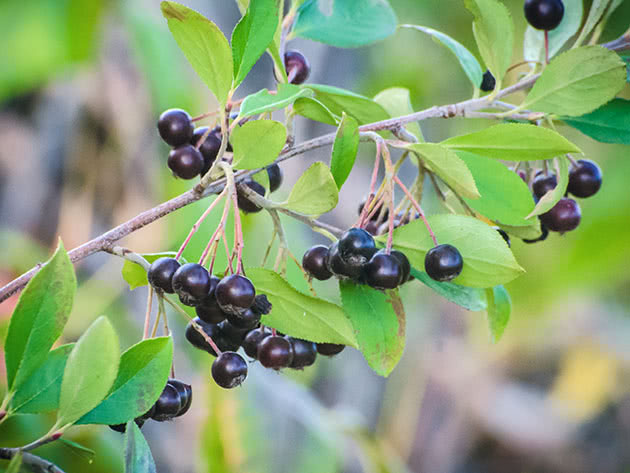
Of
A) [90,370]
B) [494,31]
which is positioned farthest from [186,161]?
[494,31]

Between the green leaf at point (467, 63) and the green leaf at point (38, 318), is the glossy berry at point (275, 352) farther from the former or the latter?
the green leaf at point (467, 63)

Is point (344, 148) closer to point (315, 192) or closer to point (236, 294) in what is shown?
point (315, 192)

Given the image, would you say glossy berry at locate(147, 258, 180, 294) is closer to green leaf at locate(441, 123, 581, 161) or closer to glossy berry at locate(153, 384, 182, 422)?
glossy berry at locate(153, 384, 182, 422)

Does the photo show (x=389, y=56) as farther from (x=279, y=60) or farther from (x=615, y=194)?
Result: (x=279, y=60)

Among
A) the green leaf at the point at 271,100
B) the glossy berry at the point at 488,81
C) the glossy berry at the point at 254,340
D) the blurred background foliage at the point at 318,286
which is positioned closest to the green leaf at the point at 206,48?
the green leaf at the point at 271,100

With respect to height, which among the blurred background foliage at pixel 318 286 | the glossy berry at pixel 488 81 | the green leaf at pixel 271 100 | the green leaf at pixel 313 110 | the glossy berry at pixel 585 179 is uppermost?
the green leaf at pixel 271 100

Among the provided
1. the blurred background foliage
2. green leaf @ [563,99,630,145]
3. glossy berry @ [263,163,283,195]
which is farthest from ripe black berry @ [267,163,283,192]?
the blurred background foliage

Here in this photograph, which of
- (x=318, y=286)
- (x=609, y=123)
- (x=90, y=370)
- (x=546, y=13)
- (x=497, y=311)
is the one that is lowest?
(x=318, y=286)
